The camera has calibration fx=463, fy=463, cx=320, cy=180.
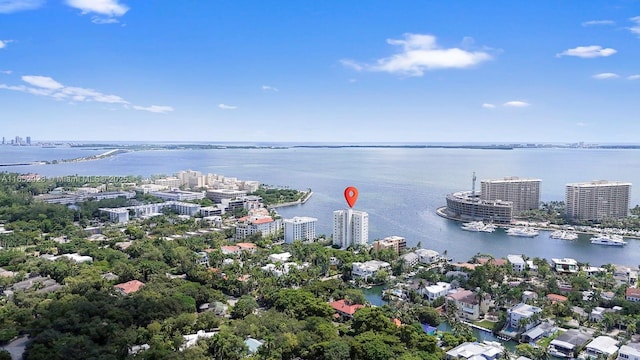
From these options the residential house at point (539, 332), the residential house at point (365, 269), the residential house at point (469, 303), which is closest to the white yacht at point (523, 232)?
the residential house at point (365, 269)

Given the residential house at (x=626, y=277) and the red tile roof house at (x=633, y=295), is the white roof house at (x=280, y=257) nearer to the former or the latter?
the red tile roof house at (x=633, y=295)

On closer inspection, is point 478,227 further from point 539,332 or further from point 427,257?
point 539,332

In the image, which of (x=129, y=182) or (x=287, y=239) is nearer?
(x=287, y=239)

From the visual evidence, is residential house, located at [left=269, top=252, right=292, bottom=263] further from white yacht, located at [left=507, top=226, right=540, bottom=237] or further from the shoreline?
the shoreline

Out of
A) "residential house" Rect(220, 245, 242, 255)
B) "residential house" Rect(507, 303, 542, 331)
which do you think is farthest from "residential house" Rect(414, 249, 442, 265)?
"residential house" Rect(220, 245, 242, 255)

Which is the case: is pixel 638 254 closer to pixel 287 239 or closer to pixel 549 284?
pixel 549 284

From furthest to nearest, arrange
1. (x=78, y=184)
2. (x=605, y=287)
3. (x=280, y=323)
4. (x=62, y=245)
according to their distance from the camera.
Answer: (x=78, y=184)
(x=62, y=245)
(x=605, y=287)
(x=280, y=323)

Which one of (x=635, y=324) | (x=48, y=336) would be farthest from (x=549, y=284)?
(x=48, y=336)
